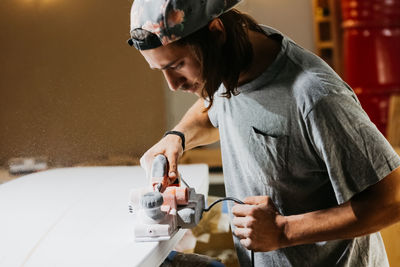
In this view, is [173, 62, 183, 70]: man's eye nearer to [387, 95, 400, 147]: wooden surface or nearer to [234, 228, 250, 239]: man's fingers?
[234, 228, 250, 239]: man's fingers

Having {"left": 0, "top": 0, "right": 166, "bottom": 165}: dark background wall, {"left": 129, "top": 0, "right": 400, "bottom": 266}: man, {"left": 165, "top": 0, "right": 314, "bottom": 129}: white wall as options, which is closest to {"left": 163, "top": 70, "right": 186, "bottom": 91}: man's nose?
{"left": 129, "top": 0, "right": 400, "bottom": 266}: man

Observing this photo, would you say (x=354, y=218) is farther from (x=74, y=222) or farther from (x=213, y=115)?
(x=74, y=222)

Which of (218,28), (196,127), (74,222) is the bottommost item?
(74,222)

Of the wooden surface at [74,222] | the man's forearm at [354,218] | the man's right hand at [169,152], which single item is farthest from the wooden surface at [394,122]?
the man's forearm at [354,218]

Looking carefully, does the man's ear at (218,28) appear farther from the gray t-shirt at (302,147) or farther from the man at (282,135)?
the gray t-shirt at (302,147)

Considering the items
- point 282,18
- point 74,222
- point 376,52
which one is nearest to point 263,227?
point 74,222

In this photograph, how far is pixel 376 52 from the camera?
9.87 ft

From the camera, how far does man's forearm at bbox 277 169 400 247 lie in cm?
81

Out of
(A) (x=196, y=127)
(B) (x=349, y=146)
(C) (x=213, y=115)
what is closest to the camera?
(B) (x=349, y=146)

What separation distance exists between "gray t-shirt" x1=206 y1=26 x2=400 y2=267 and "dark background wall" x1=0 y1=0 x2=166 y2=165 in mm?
575

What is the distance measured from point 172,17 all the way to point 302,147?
0.36 meters

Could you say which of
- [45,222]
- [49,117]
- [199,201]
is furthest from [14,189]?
[199,201]

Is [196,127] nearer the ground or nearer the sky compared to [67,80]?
nearer the ground

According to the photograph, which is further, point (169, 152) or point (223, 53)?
point (169, 152)
